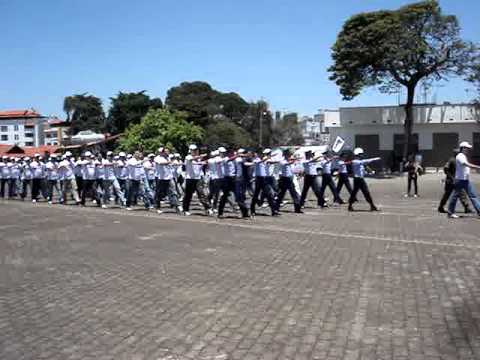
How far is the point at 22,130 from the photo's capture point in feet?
371

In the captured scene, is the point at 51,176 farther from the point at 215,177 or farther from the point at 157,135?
the point at 157,135

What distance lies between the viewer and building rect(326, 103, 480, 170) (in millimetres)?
47906

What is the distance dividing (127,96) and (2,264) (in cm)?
6467

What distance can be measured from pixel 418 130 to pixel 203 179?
120 feet

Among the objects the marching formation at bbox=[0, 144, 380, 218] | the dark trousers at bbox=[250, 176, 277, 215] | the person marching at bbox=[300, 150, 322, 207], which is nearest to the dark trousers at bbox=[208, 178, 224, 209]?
the marching formation at bbox=[0, 144, 380, 218]

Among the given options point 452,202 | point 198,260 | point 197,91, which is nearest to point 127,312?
point 198,260

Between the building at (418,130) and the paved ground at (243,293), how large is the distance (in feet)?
124

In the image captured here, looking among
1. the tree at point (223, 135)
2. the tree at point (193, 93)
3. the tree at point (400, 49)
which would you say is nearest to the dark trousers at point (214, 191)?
the tree at point (400, 49)

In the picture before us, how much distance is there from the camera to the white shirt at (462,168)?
45.1ft

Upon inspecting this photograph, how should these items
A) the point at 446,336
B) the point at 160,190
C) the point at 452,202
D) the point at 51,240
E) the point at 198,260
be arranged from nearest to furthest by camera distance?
the point at 446,336 → the point at 198,260 → the point at 51,240 → the point at 452,202 → the point at 160,190

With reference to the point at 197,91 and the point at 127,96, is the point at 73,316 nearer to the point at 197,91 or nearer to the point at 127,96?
the point at 127,96

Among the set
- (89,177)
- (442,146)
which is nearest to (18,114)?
(442,146)

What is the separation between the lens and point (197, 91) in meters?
94.6

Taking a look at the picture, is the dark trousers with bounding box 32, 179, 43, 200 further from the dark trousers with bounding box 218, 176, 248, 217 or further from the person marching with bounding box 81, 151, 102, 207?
the dark trousers with bounding box 218, 176, 248, 217
